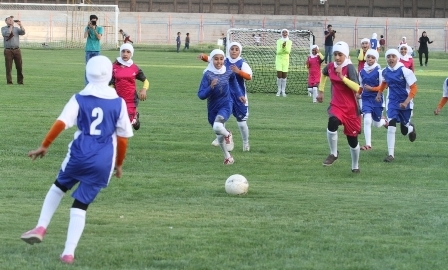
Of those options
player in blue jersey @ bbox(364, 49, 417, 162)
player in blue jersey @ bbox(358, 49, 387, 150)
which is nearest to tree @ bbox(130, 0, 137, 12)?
player in blue jersey @ bbox(358, 49, 387, 150)

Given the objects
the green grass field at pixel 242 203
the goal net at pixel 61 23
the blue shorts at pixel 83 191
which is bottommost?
the green grass field at pixel 242 203

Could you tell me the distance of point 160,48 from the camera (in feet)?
225

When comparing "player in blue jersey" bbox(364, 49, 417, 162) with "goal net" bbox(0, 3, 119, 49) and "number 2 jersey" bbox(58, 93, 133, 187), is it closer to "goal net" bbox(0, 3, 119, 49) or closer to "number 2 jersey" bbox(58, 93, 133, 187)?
"number 2 jersey" bbox(58, 93, 133, 187)

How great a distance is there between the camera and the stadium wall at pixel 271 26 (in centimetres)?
7250

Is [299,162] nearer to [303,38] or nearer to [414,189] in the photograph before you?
[414,189]

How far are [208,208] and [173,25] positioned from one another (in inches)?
2555

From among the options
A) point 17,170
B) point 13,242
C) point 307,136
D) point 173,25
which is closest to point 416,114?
point 307,136

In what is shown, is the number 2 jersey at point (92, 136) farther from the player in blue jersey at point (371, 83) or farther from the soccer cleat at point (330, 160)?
the player in blue jersey at point (371, 83)

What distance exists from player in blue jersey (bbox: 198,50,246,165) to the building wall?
6218 centimetres

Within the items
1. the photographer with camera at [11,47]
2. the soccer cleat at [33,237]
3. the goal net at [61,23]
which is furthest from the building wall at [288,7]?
the soccer cleat at [33,237]

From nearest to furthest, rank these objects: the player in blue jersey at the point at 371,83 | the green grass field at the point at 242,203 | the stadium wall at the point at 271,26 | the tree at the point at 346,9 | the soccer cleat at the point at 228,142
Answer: the green grass field at the point at 242,203 → the soccer cleat at the point at 228,142 → the player in blue jersey at the point at 371,83 → the stadium wall at the point at 271,26 → the tree at the point at 346,9

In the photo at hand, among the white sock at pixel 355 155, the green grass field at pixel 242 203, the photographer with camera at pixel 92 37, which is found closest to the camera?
the green grass field at pixel 242 203

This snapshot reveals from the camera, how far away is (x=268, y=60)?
40594 mm

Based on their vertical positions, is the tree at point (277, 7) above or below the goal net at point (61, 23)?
above
